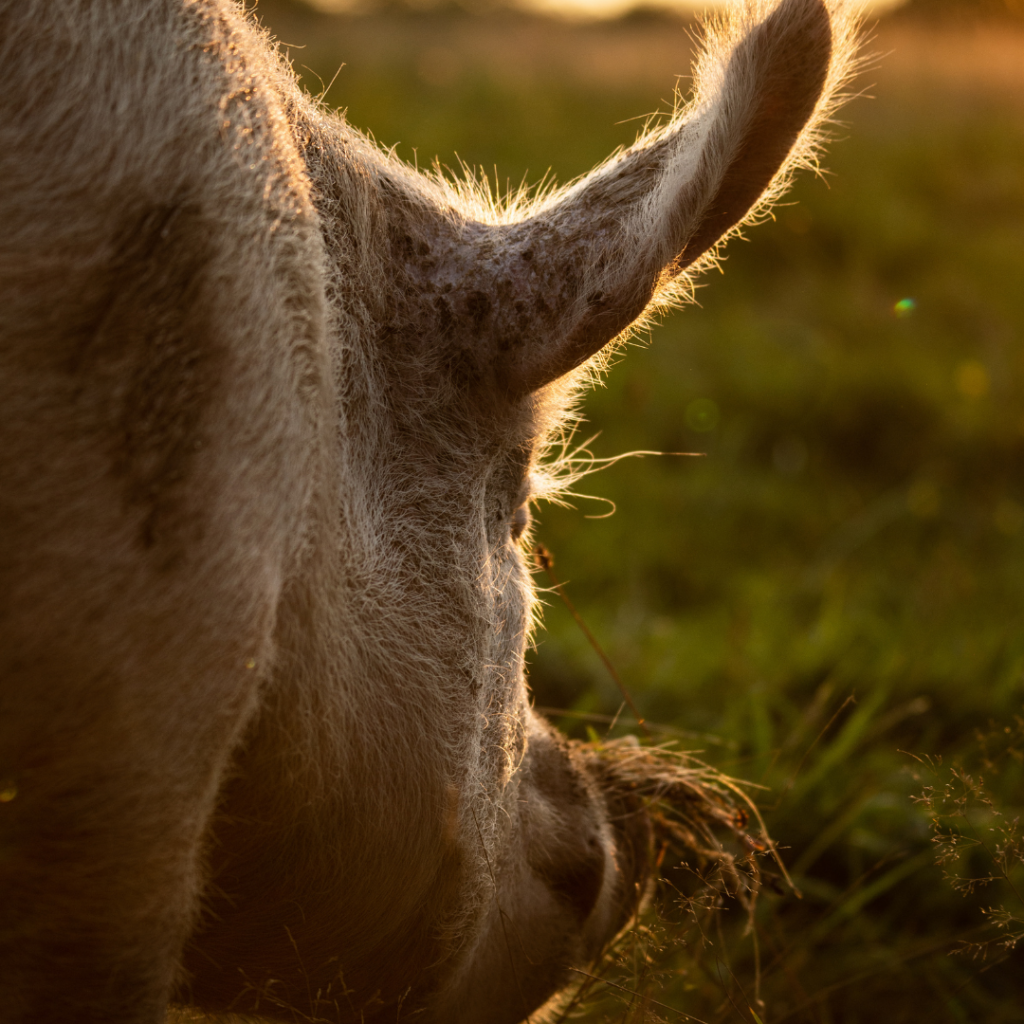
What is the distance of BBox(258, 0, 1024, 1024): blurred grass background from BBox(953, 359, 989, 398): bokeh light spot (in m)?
0.06

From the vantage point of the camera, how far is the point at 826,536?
17.7 feet

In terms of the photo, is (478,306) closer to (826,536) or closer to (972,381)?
(826,536)

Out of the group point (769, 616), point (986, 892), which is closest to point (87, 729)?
point (986, 892)

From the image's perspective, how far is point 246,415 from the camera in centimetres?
114

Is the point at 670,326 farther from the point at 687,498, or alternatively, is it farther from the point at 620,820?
the point at 620,820

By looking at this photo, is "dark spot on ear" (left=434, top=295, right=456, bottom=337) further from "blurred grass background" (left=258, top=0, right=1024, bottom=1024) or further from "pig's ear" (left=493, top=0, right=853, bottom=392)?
"blurred grass background" (left=258, top=0, right=1024, bottom=1024)

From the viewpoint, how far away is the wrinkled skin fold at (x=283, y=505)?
1084 millimetres

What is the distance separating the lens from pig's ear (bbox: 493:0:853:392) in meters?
1.52

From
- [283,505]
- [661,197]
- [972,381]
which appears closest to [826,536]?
[972,381]

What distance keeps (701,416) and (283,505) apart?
522cm

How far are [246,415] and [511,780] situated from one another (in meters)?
0.82

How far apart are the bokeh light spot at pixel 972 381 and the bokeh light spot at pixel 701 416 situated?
1.40 metres

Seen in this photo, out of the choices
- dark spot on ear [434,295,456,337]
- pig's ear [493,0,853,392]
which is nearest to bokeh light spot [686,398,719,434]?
pig's ear [493,0,853,392]

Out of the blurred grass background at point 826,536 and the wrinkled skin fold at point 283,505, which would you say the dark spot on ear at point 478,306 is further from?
the blurred grass background at point 826,536
